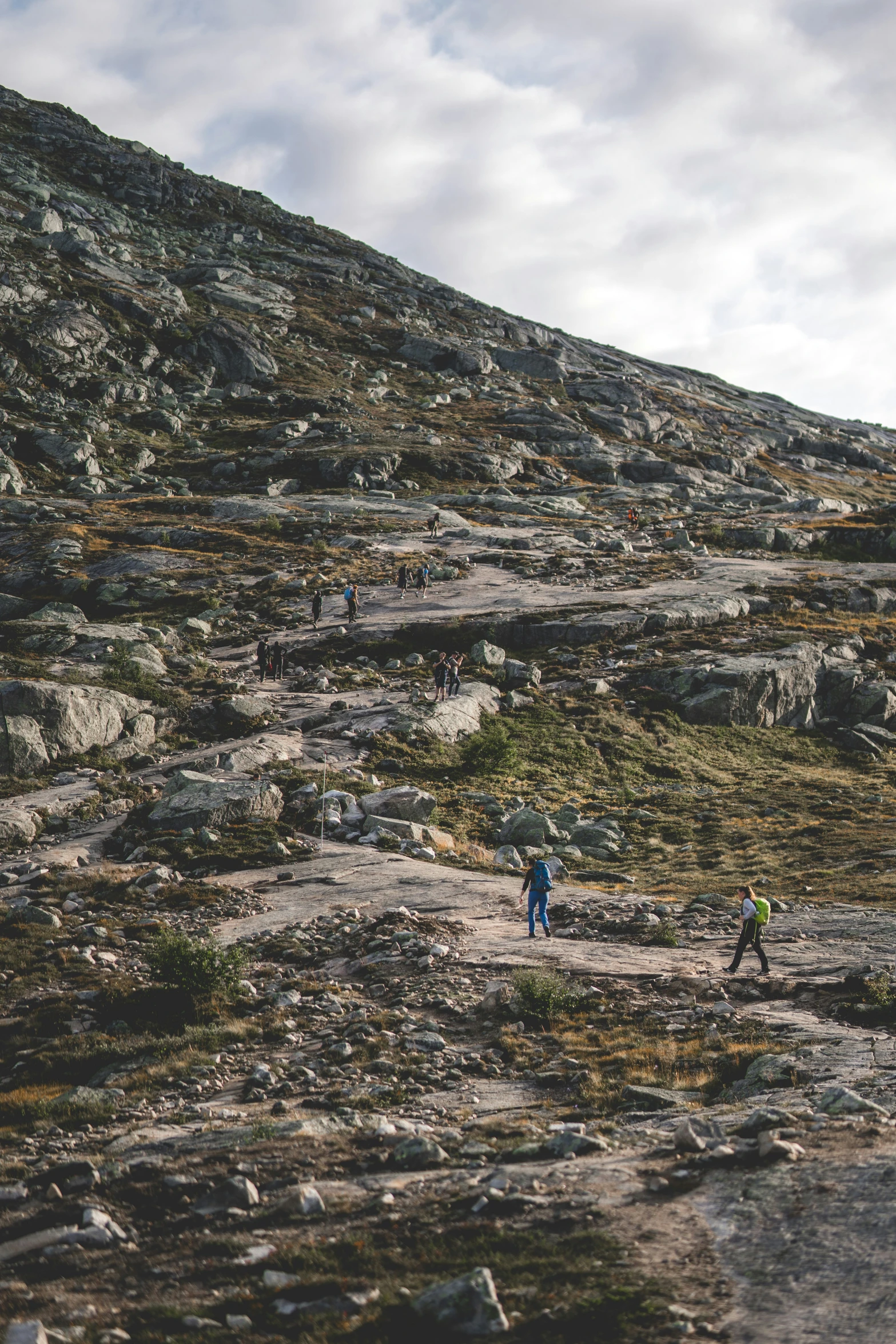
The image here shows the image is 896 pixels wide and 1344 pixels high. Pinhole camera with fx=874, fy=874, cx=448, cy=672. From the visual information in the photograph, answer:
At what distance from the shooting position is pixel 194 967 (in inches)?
583

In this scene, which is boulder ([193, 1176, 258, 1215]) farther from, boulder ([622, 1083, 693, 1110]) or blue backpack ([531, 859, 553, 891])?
blue backpack ([531, 859, 553, 891])

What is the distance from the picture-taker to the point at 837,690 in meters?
41.0

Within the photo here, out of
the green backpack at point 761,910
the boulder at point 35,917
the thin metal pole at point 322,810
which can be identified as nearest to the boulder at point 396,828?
the thin metal pole at point 322,810

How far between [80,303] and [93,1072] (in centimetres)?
12060

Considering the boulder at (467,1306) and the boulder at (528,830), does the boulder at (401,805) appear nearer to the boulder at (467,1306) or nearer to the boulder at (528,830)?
the boulder at (528,830)

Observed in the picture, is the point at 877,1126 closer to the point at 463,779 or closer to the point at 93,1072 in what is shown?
the point at 93,1072

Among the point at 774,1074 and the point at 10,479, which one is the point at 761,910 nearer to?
the point at 774,1074

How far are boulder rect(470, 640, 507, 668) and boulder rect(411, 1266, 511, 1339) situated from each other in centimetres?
3436

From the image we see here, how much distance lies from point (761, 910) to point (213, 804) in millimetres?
15095

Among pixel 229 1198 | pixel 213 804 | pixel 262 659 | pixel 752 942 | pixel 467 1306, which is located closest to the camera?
pixel 467 1306

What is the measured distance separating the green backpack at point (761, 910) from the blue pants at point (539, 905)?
424cm

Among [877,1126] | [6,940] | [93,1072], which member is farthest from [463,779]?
[877,1126]

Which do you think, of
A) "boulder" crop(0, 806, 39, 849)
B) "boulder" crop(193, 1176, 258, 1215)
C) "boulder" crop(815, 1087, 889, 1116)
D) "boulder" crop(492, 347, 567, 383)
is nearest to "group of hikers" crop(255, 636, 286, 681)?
"boulder" crop(0, 806, 39, 849)

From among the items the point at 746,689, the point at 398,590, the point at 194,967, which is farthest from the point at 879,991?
the point at 398,590
